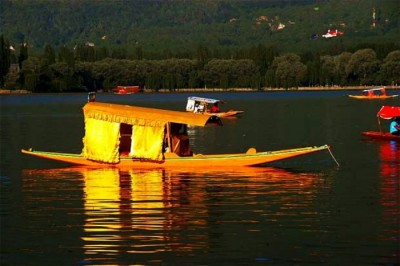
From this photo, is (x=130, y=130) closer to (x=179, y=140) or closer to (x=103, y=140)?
(x=103, y=140)

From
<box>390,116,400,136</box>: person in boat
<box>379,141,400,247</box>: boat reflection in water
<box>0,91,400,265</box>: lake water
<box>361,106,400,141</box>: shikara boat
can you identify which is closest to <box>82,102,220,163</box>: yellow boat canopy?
<box>0,91,400,265</box>: lake water

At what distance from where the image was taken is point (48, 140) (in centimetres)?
7594

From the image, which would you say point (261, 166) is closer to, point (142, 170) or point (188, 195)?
point (142, 170)

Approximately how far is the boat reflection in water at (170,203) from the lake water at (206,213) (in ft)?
0.12

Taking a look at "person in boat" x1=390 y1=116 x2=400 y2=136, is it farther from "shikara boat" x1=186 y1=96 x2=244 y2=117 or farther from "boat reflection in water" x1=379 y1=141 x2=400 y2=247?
"shikara boat" x1=186 y1=96 x2=244 y2=117

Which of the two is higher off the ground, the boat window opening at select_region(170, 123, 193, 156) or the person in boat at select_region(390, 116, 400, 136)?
the boat window opening at select_region(170, 123, 193, 156)

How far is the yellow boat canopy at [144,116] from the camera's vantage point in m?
48.9

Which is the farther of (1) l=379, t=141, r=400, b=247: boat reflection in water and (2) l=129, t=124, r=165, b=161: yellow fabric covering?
(2) l=129, t=124, r=165, b=161: yellow fabric covering

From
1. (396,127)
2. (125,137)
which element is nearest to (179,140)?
(125,137)

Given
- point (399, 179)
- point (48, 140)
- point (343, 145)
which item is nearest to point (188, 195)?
point (399, 179)

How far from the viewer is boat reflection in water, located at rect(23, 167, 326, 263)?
30359mm

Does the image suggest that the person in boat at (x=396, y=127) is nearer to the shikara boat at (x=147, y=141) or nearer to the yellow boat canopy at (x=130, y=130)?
the shikara boat at (x=147, y=141)

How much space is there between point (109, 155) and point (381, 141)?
24220 mm

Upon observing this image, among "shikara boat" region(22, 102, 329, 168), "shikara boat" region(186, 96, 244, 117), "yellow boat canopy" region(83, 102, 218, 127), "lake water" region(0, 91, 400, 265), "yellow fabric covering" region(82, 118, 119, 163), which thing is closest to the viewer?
"lake water" region(0, 91, 400, 265)
